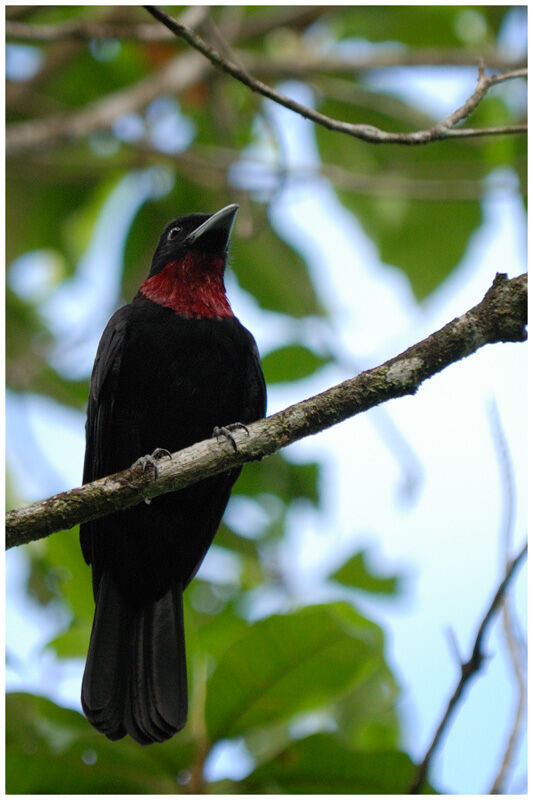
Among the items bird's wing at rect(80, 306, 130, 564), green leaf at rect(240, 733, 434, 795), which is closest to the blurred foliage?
green leaf at rect(240, 733, 434, 795)

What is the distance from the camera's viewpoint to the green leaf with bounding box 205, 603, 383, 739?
314 centimetres

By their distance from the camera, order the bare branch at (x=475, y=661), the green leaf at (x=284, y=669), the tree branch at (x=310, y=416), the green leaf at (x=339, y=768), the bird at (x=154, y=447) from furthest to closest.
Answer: the bird at (x=154, y=447), the green leaf at (x=284, y=669), the green leaf at (x=339, y=768), the tree branch at (x=310, y=416), the bare branch at (x=475, y=661)

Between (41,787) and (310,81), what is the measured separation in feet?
Answer: 12.4

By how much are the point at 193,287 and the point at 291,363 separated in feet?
2.20

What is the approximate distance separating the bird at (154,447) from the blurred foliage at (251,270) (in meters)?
0.12

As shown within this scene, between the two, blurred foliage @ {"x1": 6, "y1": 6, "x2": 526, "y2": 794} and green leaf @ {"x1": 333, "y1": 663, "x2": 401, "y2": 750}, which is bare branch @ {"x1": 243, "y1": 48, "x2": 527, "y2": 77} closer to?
blurred foliage @ {"x1": 6, "y1": 6, "x2": 526, "y2": 794}

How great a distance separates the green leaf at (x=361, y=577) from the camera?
161 inches

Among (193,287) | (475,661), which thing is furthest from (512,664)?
(193,287)

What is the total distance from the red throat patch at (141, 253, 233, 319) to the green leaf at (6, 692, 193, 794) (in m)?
1.57

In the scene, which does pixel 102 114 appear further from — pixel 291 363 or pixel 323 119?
pixel 323 119

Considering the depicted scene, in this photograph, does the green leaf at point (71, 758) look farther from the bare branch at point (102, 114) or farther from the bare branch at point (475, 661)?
the bare branch at point (102, 114)

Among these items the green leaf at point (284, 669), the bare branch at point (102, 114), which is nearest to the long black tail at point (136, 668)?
the green leaf at point (284, 669)

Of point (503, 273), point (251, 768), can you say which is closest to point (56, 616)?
point (251, 768)

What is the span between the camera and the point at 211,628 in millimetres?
3555
